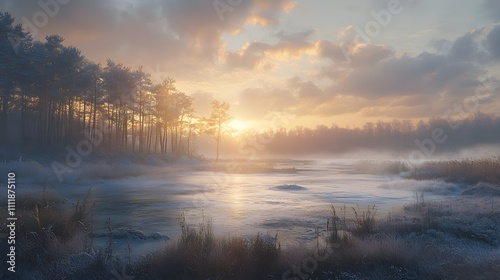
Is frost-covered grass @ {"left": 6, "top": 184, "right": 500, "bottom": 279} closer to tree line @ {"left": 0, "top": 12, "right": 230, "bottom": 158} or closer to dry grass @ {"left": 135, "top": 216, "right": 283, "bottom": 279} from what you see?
dry grass @ {"left": 135, "top": 216, "right": 283, "bottom": 279}

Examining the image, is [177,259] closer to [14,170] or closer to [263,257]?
[263,257]

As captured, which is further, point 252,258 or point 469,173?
point 469,173

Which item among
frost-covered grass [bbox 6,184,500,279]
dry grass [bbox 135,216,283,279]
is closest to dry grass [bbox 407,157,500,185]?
frost-covered grass [bbox 6,184,500,279]

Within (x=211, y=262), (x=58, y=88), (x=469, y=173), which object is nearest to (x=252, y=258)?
(x=211, y=262)

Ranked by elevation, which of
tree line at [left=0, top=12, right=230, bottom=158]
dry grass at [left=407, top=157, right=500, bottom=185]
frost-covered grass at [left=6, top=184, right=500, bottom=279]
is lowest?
frost-covered grass at [left=6, top=184, right=500, bottom=279]

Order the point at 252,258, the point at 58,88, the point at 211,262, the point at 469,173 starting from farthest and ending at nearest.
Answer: the point at 58,88, the point at 469,173, the point at 252,258, the point at 211,262

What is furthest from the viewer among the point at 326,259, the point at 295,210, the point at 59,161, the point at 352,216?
the point at 59,161

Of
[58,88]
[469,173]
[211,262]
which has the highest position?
[58,88]

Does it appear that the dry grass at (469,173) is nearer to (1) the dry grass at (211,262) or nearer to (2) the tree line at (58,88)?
(1) the dry grass at (211,262)

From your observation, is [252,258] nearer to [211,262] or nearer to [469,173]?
[211,262]

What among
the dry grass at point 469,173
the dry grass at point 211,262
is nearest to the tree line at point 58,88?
the dry grass at point 469,173

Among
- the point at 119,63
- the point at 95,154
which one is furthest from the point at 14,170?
the point at 119,63

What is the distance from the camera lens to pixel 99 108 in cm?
5991

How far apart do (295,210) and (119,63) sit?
45.3m
